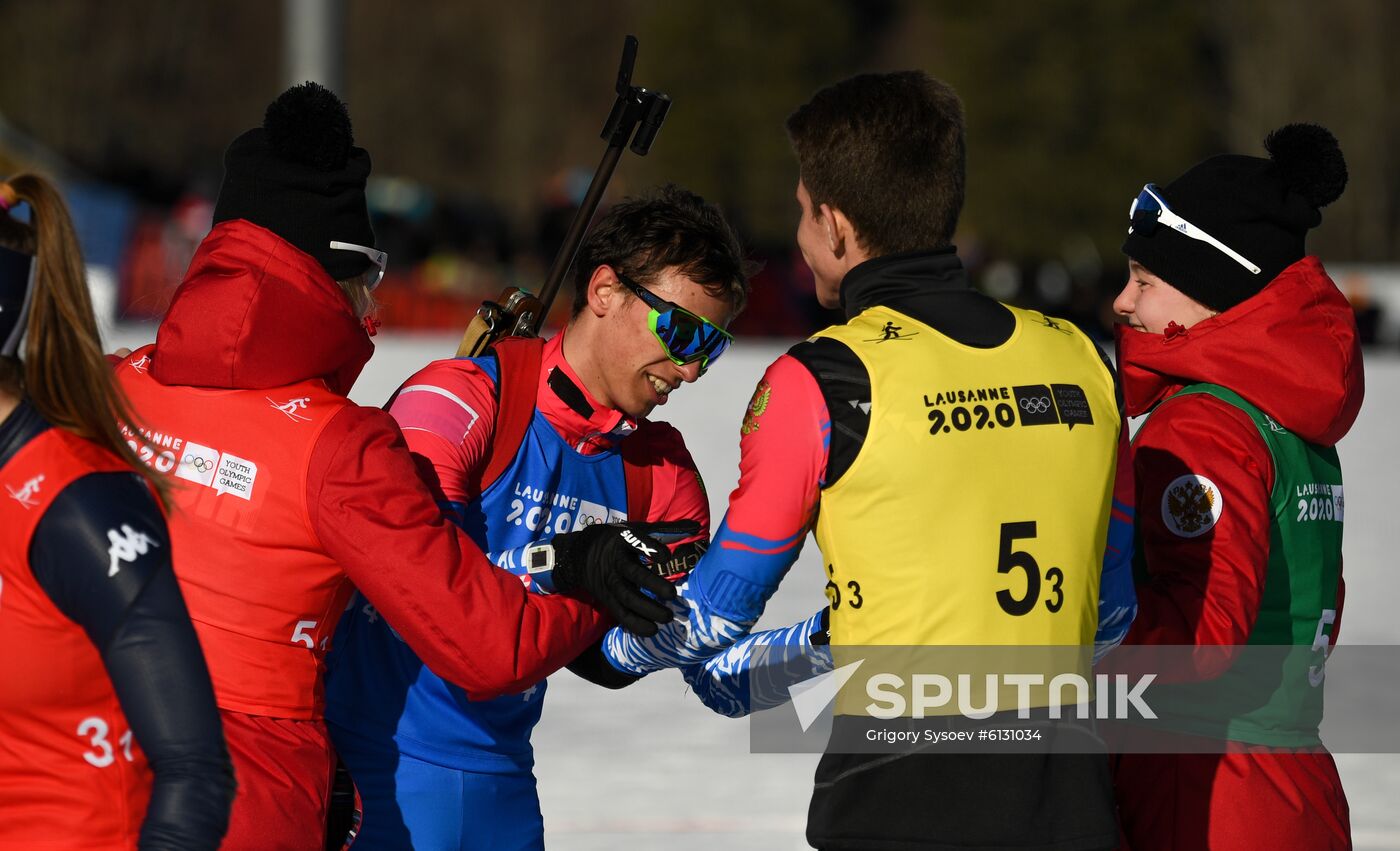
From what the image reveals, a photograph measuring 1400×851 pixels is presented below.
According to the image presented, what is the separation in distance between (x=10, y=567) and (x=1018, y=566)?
1.32 metres

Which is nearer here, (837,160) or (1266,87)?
(837,160)

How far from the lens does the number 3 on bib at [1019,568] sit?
2432 mm

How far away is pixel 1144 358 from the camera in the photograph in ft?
10.1

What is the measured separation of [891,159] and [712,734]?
14.1ft

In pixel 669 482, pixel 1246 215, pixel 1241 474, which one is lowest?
pixel 669 482

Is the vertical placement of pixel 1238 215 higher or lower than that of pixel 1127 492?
higher

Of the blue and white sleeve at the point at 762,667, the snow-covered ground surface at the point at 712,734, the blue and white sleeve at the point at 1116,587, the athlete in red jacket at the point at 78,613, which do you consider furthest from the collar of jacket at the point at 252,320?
the snow-covered ground surface at the point at 712,734

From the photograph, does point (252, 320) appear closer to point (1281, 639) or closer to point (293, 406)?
point (293, 406)

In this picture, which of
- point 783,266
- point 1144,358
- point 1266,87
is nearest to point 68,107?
point 783,266

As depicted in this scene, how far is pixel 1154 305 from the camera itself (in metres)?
3.18

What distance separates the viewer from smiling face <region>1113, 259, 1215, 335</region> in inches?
124

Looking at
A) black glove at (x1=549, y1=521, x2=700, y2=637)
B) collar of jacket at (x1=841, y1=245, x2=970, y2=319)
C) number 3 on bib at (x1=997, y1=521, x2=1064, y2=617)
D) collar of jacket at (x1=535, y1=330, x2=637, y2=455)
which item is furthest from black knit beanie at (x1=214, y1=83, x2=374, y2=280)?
number 3 on bib at (x1=997, y1=521, x2=1064, y2=617)

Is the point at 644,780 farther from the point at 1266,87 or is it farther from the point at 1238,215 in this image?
the point at 1266,87

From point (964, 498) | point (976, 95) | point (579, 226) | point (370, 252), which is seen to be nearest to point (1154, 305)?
point (964, 498)
